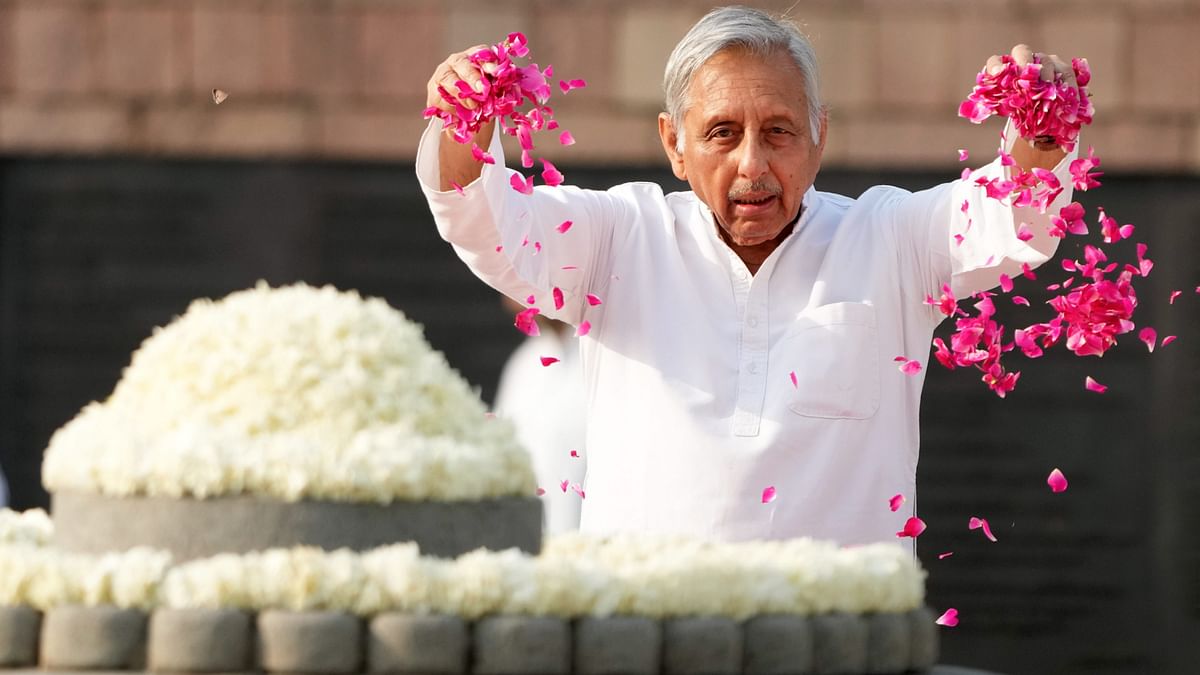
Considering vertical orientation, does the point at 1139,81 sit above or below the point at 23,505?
above

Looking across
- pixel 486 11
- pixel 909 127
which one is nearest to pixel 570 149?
pixel 486 11

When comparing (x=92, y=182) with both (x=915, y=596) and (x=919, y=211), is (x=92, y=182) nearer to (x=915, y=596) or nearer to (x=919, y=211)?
Answer: (x=919, y=211)

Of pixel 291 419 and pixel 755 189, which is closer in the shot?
pixel 291 419

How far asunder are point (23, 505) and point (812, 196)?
5698 millimetres

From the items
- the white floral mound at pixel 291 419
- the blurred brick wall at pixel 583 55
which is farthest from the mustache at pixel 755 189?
the blurred brick wall at pixel 583 55

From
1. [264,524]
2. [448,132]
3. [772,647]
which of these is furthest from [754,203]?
[264,524]

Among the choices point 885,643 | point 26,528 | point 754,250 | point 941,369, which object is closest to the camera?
point 885,643

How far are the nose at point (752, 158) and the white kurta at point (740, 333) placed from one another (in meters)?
0.19

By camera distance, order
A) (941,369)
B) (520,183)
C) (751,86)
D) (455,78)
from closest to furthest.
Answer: (455,78)
(520,183)
(751,86)
(941,369)

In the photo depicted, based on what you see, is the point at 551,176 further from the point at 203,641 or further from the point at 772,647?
the point at 203,641

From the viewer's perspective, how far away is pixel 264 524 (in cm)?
224

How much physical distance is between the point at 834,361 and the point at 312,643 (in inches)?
59.0

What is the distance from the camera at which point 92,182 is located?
27.9 feet

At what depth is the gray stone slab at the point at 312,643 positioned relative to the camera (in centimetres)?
212
